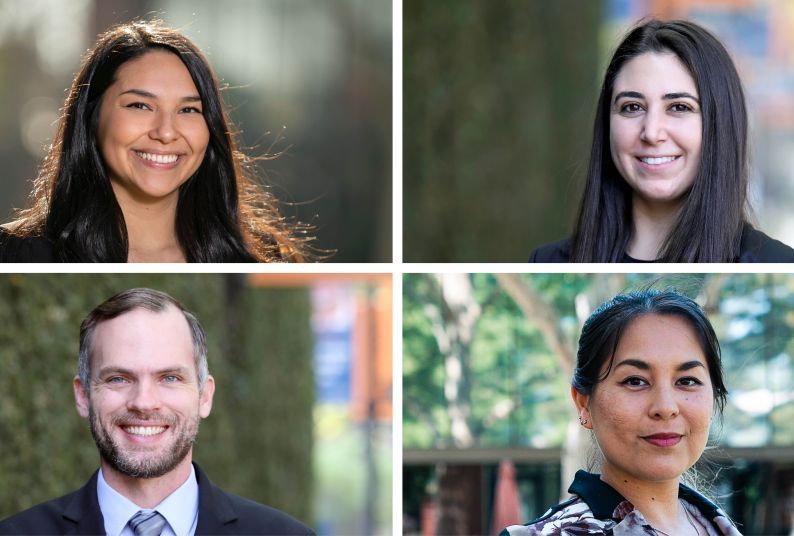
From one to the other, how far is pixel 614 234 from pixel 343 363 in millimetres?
4179

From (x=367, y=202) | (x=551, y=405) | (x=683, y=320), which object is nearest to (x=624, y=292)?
(x=683, y=320)

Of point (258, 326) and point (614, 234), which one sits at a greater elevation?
point (614, 234)

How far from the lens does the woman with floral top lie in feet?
5.38

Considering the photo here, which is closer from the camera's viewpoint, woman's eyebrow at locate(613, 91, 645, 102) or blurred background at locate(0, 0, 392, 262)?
woman's eyebrow at locate(613, 91, 645, 102)

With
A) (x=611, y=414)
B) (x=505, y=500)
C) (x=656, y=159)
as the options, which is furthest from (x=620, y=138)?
(x=505, y=500)

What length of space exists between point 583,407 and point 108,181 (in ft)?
2.26

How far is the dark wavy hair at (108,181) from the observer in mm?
1610

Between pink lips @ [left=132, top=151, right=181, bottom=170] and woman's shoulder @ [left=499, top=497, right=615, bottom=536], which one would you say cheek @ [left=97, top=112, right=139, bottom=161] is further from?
woman's shoulder @ [left=499, top=497, right=615, bottom=536]

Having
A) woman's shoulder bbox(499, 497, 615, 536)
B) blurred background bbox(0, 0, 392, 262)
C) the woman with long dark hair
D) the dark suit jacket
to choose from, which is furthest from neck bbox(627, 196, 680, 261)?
blurred background bbox(0, 0, 392, 262)

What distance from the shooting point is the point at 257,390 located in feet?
12.7

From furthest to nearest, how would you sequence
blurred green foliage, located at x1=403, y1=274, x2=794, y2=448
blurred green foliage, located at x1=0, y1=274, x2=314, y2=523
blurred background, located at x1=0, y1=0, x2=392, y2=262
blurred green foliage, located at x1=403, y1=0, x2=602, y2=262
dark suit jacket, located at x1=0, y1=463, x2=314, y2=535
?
blurred background, located at x1=0, y1=0, x2=392, y2=262 → blurred green foliage, located at x1=403, y1=0, x2=602, y2=262 → blurred green foliage, located at x1=0, y1=274, x2=314, y2=523 → blurred green foliage, located at x1=403, y1=274, x2=794, y2=448 → dark suit jacket, located at x1=0, y1=463, x2=314, y2=535

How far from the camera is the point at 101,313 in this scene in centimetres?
170

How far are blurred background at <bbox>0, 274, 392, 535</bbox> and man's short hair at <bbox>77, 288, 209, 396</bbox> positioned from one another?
282 mm

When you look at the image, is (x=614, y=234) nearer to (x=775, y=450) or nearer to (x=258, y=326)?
(x=775, y=450)
